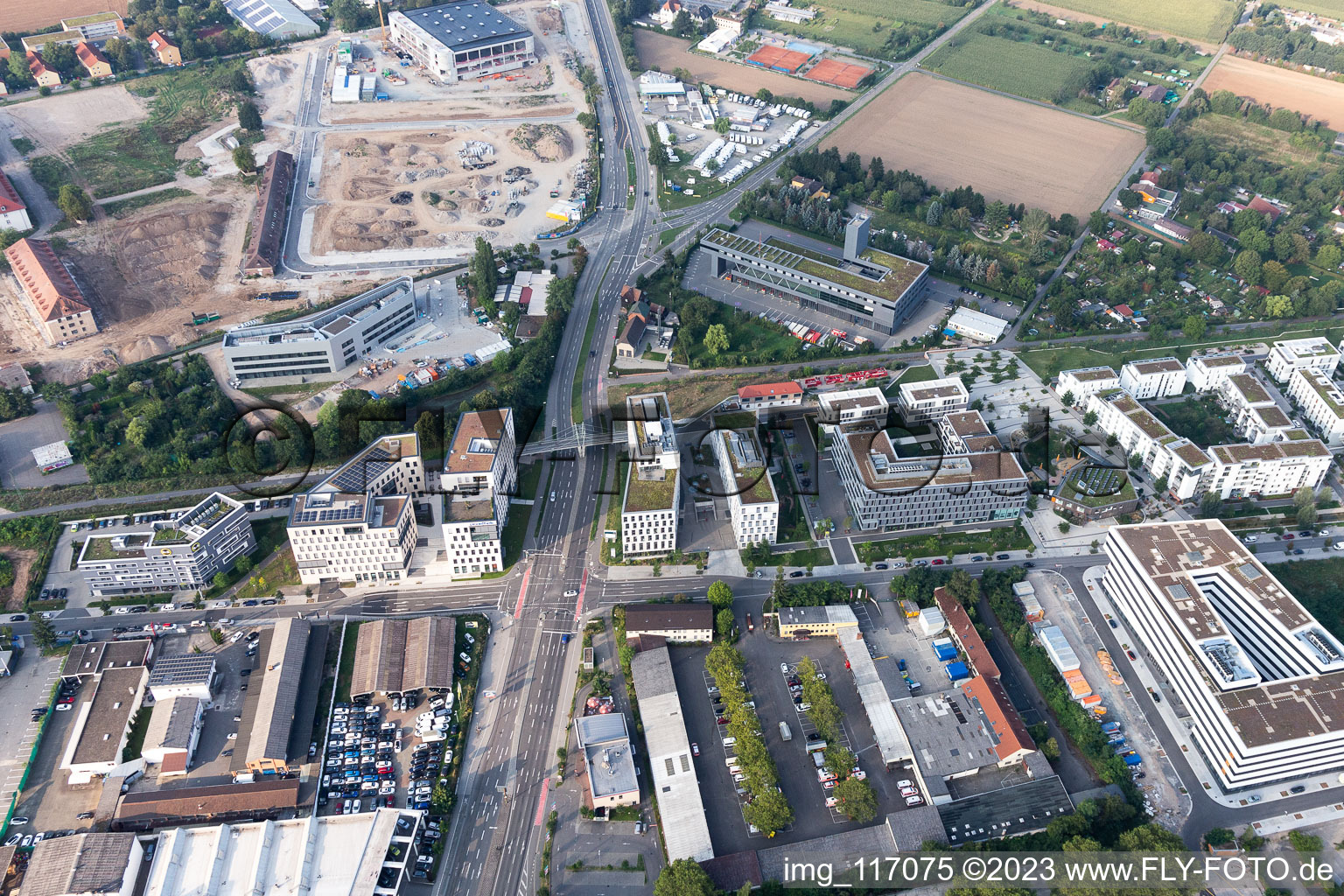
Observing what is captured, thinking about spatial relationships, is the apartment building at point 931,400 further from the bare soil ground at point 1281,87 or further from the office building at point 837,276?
the bare soil ground at point 1281,87

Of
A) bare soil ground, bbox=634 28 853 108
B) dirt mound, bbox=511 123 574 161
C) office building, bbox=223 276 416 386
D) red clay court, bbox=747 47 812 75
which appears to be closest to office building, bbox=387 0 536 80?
bare soil ground, bbox=634 28 853 108

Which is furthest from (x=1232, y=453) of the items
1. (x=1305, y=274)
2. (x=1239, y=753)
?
(x=1305, y=274)

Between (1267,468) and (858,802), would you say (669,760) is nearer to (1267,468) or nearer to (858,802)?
(858,802)

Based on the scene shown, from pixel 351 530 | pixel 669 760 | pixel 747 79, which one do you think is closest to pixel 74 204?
pixel 351 530

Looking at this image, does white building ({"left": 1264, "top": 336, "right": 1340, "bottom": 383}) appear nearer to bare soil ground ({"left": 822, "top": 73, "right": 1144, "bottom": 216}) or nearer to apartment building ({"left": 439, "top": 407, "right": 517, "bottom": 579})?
bare soil ground ({"left": 822, "top": 73, "right": 1144, "bottom": 216})

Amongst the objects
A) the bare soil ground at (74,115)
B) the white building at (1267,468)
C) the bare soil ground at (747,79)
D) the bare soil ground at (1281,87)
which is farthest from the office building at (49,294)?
the bare soil ground at (1281,87)

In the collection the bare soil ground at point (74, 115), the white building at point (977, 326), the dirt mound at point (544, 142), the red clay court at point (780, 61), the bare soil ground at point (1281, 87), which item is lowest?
the bare soil ground at point (74, 115)
